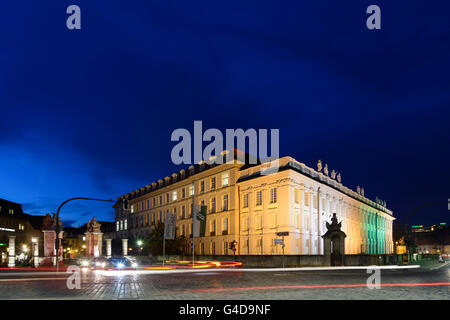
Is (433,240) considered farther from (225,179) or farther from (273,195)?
(273,195)

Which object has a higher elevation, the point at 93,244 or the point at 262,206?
the point at 262,206

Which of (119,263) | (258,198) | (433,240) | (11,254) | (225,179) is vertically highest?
(225,179)

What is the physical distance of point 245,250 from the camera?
191ft

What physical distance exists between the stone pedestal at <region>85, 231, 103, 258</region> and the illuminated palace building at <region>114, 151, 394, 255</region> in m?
14.1

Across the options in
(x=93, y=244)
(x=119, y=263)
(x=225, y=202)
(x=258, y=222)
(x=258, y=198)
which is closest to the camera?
(x=119, y=263)

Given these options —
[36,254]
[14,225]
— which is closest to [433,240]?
[14,225]

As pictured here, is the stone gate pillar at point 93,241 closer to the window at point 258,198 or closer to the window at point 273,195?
the window at point 258,198

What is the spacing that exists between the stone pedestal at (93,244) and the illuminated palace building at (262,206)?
46.3 ft

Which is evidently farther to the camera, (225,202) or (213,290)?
(225,202)

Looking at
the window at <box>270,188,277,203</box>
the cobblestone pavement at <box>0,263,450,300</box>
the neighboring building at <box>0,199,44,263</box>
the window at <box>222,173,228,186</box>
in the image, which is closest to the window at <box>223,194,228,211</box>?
the window at <box>222,173,228,186</box>

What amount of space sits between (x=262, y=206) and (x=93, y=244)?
2280cm

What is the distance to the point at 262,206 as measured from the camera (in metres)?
55.8

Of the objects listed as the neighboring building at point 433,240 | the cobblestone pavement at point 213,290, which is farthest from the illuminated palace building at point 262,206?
the neighboring building at point 433,240
